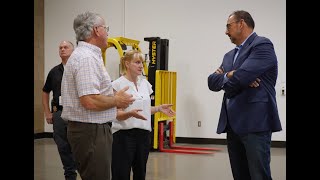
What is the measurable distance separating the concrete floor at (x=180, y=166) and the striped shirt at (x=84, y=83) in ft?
9.51

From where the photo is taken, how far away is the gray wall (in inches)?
338

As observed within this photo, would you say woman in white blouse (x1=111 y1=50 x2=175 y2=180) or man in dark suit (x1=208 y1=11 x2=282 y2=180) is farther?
woman in white blouse (x1=111 y1=50 x2=175 y2=180)

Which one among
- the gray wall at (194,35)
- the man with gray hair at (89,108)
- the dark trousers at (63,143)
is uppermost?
the gray wall at (194,35)

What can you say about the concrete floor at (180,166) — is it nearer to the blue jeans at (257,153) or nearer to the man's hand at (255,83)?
the blue jeans at (257,153)

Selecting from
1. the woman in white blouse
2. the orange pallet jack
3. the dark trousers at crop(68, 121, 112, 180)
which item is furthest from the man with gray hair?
the orange pallet jack

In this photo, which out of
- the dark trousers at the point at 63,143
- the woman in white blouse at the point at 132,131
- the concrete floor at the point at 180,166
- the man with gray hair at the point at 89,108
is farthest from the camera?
the concrete floor at the point at 180,166

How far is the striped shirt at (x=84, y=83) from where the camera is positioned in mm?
2479

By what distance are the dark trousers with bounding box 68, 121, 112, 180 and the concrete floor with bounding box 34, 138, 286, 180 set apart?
2.79m

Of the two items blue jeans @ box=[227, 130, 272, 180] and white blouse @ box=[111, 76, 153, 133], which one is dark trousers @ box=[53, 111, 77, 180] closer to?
white blouse @ box=[111, 76, 153, 133]

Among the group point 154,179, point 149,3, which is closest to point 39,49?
point 149,3

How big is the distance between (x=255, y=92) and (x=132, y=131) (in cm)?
103

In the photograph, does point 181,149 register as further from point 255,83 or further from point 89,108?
point 89,108

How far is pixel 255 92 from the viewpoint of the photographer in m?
2.99

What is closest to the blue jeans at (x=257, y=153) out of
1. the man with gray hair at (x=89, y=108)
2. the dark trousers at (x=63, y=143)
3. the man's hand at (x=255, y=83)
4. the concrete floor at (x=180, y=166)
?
the man's hand at (x=255, y=83)
